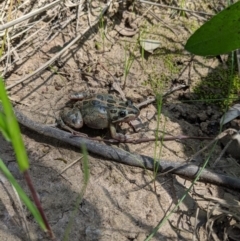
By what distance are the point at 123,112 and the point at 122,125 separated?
0.28 metres

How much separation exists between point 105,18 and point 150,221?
2.08 m

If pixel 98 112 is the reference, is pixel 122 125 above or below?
below

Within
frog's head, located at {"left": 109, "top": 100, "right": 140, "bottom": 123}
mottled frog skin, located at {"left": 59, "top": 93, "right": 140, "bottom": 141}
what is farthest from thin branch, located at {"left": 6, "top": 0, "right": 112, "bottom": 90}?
frog's head, located at {"left": 109, "top": 100, "right": 140, "bottom": 123}

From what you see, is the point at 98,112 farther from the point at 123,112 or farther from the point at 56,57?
the point at 56,57

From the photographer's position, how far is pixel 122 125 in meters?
3.96

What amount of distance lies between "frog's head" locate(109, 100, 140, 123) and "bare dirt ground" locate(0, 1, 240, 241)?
0.44 feet

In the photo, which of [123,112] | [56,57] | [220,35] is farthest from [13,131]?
[56,57]

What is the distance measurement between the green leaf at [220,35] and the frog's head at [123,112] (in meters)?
0.66

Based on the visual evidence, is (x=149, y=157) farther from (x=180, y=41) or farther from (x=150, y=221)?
(x=180, y=41)

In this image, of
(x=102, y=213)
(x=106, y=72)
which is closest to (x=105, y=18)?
(x=106, y=72)

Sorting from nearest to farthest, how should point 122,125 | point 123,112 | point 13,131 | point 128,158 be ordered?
point 13,131, point 128,158, point 123,112, point 122,125

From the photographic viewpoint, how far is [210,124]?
12.5 feet

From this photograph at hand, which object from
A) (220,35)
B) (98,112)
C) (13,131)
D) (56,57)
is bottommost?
(98,112)

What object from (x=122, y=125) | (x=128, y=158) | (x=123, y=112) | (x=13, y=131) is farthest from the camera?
(x=122, y=125)
